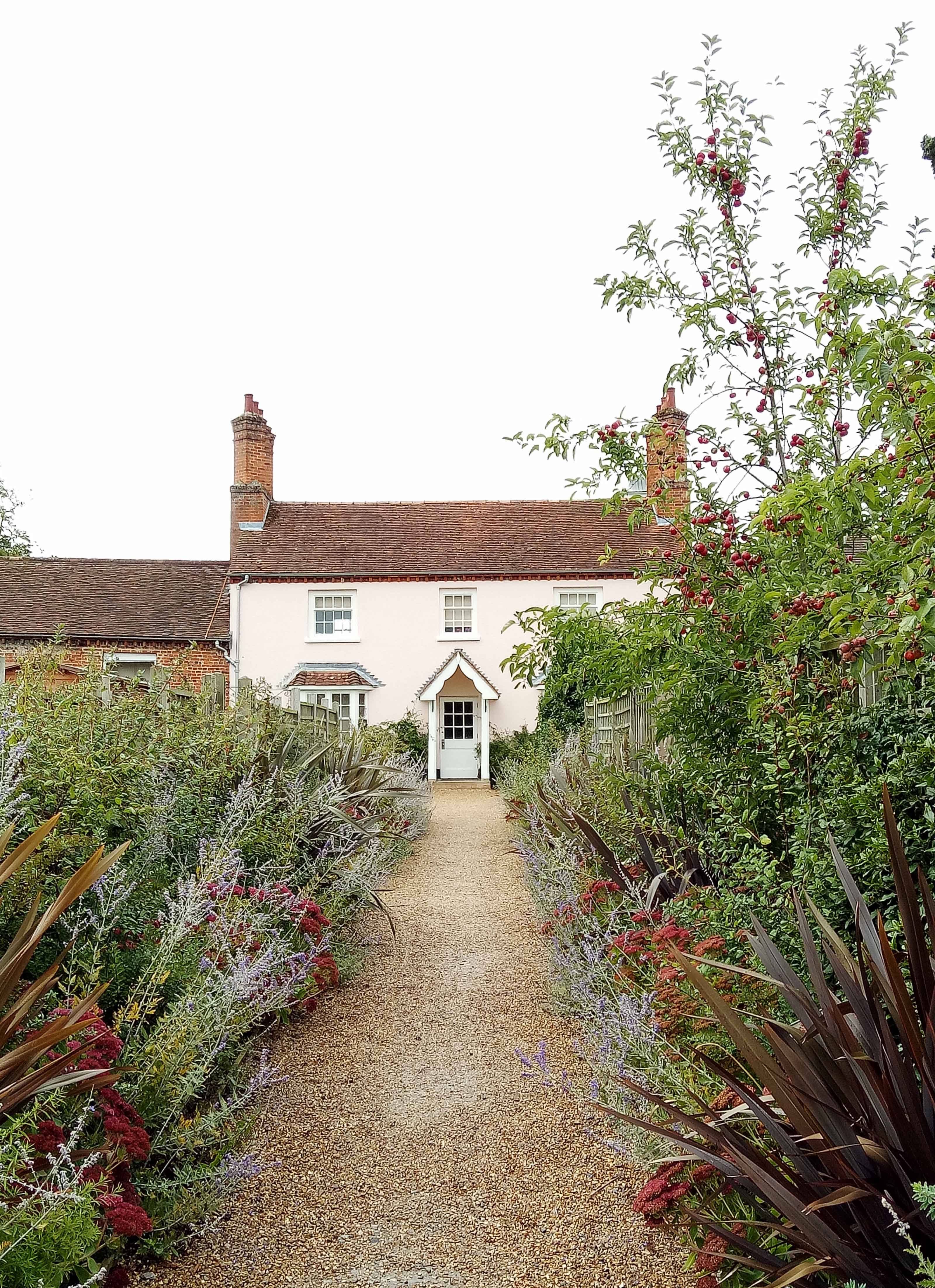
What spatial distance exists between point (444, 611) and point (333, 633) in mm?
2709

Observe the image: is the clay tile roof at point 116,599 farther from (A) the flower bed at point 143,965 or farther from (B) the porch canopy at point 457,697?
(A) the flower bed at point 143,965

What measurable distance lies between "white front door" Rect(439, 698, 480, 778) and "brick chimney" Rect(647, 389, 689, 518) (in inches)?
679

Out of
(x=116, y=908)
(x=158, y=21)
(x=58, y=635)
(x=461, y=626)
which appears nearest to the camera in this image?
(x=116, y=908)

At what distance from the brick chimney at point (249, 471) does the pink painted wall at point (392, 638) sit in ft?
6.47

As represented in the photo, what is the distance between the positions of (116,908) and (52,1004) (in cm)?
48

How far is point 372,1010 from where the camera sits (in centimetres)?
504

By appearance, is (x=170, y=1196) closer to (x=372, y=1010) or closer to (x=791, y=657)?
(x=372, y=1010)

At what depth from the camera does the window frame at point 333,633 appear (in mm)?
21375

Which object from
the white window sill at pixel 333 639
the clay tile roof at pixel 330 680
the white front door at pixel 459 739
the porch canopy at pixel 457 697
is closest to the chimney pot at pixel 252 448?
the white window sill at pixel 333 639

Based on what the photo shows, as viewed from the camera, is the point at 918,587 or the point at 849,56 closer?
the point at 918,587

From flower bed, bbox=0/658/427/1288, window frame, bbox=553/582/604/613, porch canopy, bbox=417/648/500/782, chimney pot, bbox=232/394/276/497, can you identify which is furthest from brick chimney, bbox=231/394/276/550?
flower bed, bbox=0/658/427/1288

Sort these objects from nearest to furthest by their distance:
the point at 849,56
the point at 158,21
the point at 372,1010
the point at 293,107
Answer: the point at 849,56
the point at 372,1010
the point at 158,21
the point at 293,107

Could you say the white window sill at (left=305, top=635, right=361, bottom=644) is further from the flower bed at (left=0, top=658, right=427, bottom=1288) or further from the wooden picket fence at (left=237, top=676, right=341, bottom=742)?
the flower bed at (left=0, top=658, right=427, bottom=1288)

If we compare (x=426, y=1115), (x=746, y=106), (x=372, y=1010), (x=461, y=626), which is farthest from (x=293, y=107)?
(x=461, y=626)
